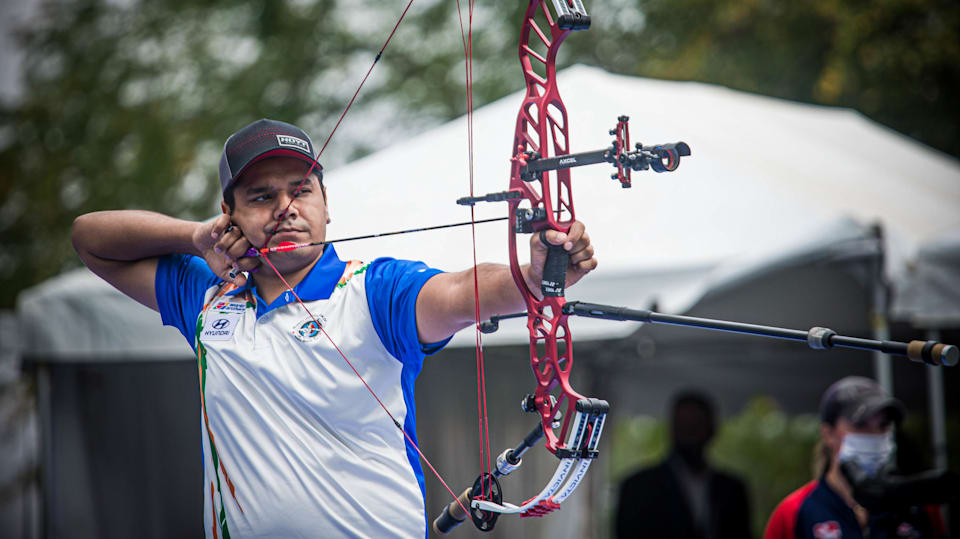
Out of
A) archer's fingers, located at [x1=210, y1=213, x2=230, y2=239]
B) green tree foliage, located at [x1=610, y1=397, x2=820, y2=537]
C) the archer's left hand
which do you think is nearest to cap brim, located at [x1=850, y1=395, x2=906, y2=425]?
the archer's left hand

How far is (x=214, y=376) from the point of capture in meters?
1.75

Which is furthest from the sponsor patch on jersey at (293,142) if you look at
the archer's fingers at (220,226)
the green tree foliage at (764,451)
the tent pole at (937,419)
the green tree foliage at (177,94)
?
the green tree foliage at (177,94)

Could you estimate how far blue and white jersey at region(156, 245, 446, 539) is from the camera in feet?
5.32

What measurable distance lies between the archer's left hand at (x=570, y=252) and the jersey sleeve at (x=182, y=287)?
0.78 m

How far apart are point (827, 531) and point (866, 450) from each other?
29 cm

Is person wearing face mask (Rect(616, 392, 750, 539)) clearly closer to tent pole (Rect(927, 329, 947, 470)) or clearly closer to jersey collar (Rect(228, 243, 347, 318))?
tent pole (Rect(927, 329, 947, 470))

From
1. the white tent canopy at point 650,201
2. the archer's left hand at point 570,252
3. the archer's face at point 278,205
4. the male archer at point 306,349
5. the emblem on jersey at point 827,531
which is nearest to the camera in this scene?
the archer's left hand at point 570,252

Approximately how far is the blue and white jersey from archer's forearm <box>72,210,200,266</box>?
26 cm

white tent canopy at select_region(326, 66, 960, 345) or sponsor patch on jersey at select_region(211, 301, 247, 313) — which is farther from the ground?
white tent canopy at select_region(326, 66, 960, 345)

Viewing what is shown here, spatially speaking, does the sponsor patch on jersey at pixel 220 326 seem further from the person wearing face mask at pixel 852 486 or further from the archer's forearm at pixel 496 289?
the person wearing face mask at pixel 852 486

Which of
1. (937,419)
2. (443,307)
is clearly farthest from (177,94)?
(443,307)

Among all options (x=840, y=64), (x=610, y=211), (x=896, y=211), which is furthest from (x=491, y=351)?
(x=840, y=64)

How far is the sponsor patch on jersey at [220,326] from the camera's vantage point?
178 centimetres

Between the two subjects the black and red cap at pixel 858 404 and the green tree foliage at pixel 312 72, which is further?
the green tree foliage at pixel 312 72
